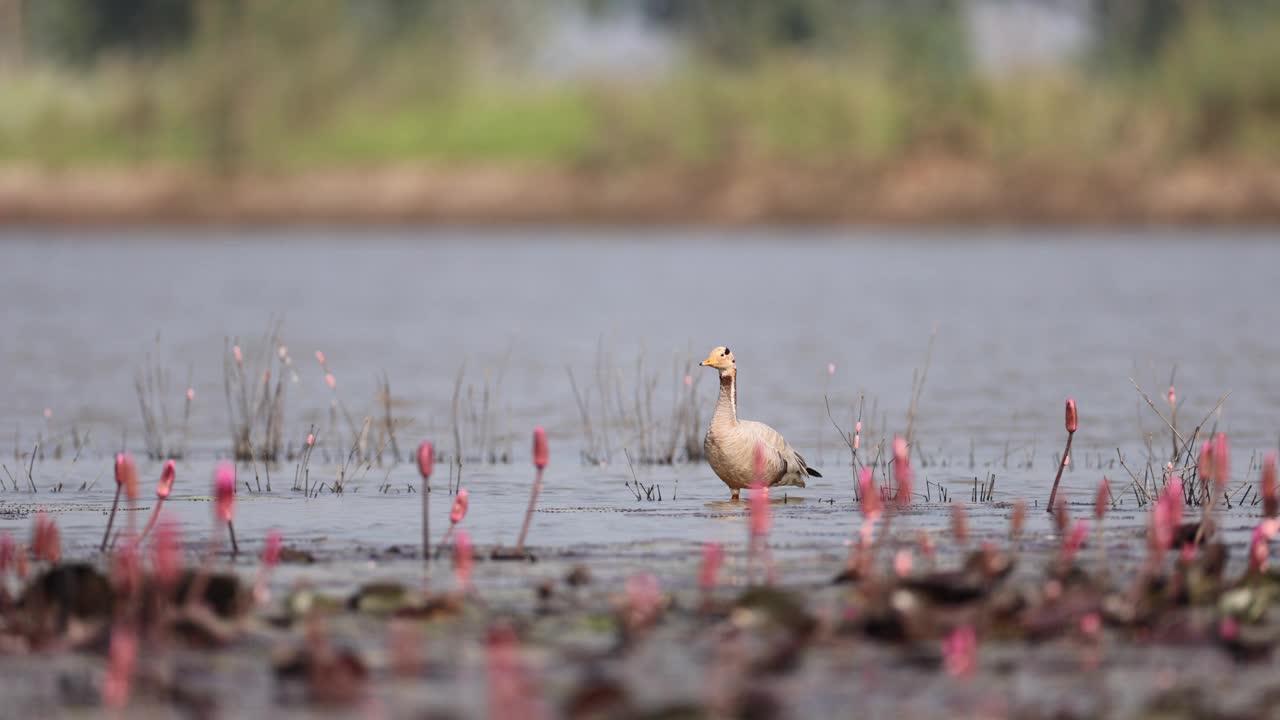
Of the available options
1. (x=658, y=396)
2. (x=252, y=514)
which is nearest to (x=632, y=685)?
(x=252, y=514)

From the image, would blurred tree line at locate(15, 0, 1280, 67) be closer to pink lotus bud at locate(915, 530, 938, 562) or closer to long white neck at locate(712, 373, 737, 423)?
long white neck at locate(712, 373, 737, 423)

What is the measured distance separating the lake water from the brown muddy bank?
254cm

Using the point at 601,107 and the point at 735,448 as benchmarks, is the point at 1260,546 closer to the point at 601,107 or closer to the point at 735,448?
the point at 735,448

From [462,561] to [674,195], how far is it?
5997 centimetres

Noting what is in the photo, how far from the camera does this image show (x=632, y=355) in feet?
95.9

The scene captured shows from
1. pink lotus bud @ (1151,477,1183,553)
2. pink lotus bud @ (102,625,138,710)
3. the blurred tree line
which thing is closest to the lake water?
pink lotus bud @ (1151,477,1183,553)

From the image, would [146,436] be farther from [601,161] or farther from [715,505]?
[601,161]

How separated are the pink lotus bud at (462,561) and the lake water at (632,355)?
3.82ft

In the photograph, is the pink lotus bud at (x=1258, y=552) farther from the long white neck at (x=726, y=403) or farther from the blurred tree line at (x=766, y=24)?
the blurred tree line at (x=766, y=24)

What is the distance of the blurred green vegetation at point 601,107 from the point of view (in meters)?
65.2

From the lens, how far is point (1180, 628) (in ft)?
31.5

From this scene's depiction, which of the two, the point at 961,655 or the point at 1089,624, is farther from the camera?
the point at 1089,624

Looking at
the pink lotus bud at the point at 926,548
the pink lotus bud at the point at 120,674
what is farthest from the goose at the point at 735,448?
the pink lotus bud at the point at 120,674

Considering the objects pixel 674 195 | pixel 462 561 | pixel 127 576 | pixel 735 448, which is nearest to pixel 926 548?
pixel 462 561
